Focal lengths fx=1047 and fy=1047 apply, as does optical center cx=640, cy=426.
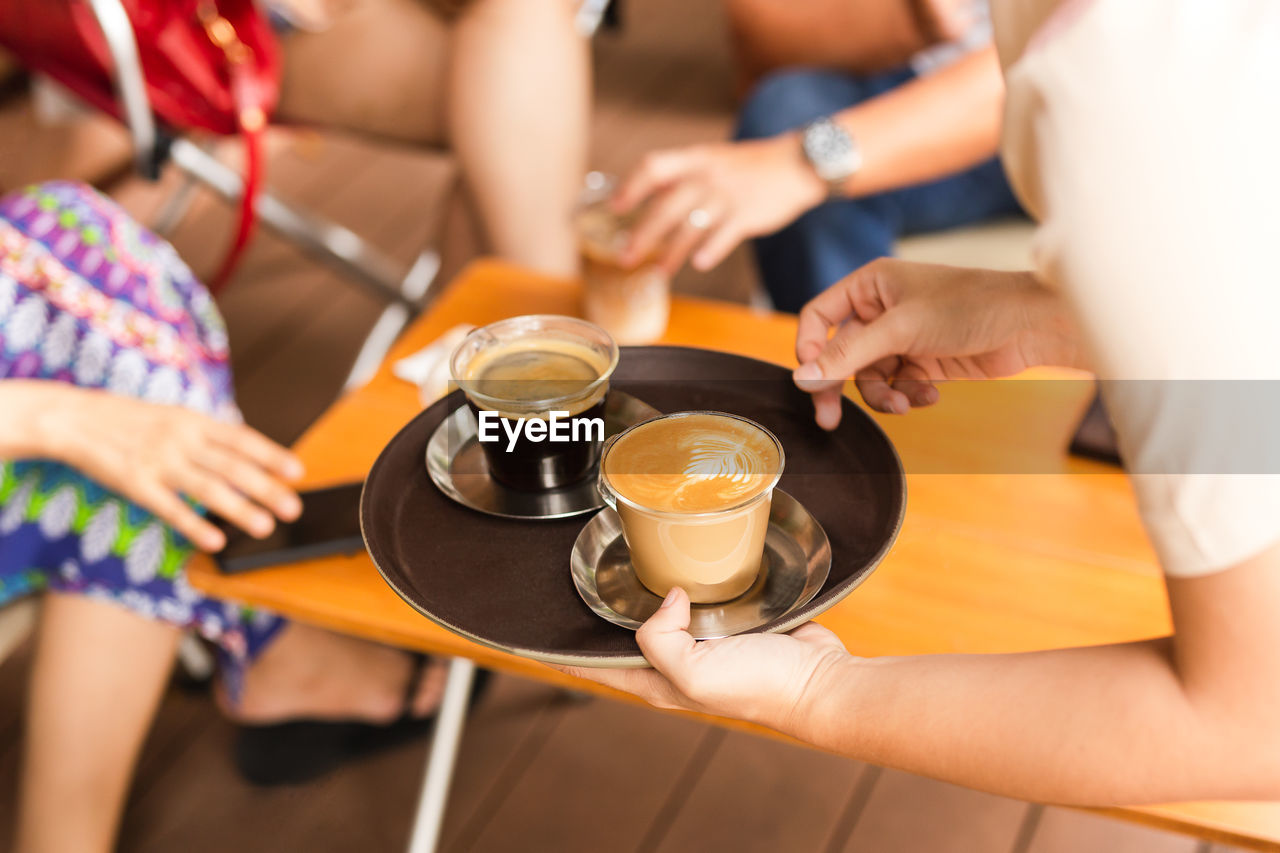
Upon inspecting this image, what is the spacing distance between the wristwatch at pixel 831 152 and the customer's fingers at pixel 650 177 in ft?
0.64

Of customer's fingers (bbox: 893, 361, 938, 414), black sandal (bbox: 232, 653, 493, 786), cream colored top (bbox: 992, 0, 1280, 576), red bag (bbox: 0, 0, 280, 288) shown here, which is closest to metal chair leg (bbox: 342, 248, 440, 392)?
red bag (bbox: 0, 0, 280, 288)

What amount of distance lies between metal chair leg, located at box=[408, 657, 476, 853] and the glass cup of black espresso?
39 cm

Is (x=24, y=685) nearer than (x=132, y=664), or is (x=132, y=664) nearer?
(x=132, y=664)

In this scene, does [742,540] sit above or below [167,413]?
above

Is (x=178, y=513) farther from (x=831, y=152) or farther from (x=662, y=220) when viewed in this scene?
(x=831, y=152)

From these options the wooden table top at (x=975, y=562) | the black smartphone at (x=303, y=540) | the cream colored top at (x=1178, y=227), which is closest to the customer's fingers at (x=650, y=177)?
the wooden table top at (x=975, y=562)

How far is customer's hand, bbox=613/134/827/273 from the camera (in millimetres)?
1126

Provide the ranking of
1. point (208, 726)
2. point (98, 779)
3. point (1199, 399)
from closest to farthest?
point (1199, 399) → point (98, 779) → point (208, 726)

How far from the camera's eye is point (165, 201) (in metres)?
2.24

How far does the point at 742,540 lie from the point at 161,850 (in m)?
1.02

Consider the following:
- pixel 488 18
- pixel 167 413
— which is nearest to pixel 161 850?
pixel 167 413

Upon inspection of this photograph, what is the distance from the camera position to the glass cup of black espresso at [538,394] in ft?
1.95

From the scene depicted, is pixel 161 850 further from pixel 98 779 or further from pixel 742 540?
pixel 742 540

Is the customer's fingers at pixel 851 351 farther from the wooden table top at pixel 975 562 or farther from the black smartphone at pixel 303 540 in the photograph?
the black smartphone at pixel 303 540
